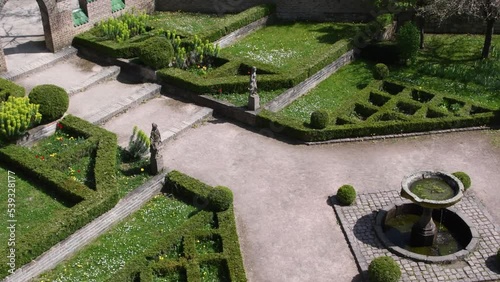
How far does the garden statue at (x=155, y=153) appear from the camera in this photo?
738 inches

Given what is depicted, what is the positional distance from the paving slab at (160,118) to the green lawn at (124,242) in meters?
3.88

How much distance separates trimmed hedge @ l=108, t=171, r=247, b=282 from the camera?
51.5 ft

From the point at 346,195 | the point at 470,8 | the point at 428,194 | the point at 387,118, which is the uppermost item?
the point at 470,8

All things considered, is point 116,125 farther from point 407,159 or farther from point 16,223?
point 407,159

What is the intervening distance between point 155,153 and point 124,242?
10.9ft

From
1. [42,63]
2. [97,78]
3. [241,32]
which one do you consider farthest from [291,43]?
[42,63]

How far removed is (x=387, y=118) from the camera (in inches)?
902

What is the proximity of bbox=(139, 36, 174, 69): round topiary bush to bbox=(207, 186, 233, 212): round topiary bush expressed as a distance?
8.87 metres

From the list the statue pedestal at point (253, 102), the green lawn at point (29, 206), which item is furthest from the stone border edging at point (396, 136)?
the green lawn at point (29, 206)

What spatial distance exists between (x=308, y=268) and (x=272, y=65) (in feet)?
39.1

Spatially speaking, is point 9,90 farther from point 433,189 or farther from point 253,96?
point 433,189

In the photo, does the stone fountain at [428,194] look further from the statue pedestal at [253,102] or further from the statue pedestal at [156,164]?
the statue pedestal at [156,164]

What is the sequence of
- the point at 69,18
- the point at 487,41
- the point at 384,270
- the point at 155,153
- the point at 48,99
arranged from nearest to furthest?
the point at 384,270
the point at 155,153
the point at 48,99
the point at 69,18
the point at 487,41

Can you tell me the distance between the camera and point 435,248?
1727cm
